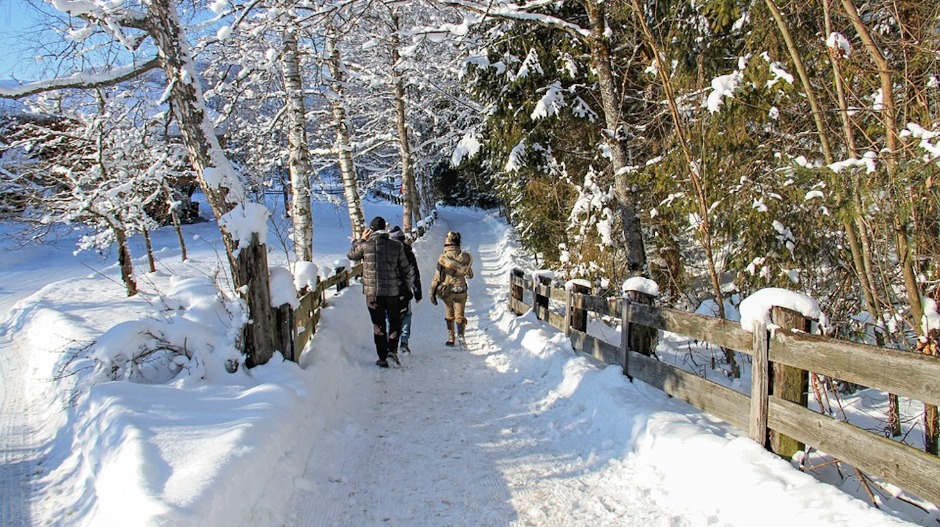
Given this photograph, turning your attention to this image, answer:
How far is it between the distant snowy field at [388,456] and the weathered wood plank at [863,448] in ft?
0.62

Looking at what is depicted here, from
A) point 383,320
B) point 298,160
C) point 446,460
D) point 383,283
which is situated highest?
point 298,160

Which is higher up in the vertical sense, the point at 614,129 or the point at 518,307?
the point at 614,129

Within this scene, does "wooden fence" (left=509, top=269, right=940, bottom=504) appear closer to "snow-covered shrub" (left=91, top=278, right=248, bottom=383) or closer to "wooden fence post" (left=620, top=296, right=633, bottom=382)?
"wooden fence post" (left=620, top=296, right=633, bottom=382)

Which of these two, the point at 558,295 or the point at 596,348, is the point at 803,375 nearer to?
the point at 596,348

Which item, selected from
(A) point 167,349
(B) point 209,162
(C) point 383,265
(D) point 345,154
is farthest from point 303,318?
(D) point 345,154

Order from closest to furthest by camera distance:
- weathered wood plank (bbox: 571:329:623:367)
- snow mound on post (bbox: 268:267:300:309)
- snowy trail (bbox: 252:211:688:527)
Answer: snowy trail (bbox: 252:211:688:527)
snow mound on post (bbox: 268:267:300:309)
weathered wood plank (bbox: 571:329:623:367)

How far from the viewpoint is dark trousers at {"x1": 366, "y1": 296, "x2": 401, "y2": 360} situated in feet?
21.6

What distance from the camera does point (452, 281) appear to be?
26.1 ft

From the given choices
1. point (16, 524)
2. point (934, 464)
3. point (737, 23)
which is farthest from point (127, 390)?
point (737, 23)

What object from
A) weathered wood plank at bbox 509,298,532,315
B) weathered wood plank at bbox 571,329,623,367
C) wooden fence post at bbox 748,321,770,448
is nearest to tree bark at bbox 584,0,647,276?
weathered wood plank at bbox 571,329,623,367

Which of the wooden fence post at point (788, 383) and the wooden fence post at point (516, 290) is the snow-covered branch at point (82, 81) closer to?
the wooden fence post at point (788, 383)

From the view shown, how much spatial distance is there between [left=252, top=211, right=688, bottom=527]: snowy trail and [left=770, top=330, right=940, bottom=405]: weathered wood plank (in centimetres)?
122

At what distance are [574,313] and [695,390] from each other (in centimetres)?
272

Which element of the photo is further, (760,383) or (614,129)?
(614,129)
